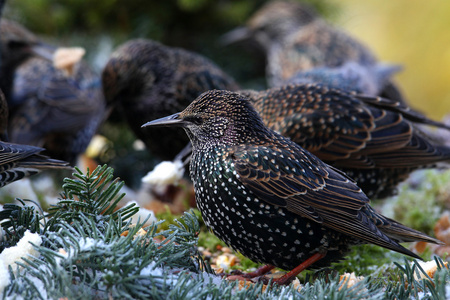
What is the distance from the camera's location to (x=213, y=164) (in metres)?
2.26

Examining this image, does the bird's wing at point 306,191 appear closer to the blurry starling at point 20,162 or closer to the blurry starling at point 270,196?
the blurry starling at point 270,196

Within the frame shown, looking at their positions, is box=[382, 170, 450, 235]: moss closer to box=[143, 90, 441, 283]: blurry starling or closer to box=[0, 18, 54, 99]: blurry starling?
box=[143, 90, 441, 283]: blurry starling

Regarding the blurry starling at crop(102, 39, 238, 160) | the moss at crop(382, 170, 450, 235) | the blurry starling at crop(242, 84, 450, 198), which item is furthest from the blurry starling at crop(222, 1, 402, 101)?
the blurry starling at crop(242, 84, 450, 198)

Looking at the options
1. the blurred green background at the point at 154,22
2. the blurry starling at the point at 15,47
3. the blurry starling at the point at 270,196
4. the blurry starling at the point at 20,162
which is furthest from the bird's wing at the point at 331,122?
the blurry starling at the point at 15,47

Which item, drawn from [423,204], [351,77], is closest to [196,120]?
[423,204]

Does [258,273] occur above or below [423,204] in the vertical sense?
below

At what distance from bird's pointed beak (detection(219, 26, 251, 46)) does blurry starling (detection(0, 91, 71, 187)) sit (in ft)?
10.6

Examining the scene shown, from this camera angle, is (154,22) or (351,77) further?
(154,22)

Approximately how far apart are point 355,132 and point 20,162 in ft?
5.72

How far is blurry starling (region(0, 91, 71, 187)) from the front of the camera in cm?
242

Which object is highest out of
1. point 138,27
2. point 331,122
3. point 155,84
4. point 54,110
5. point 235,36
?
point 235,36

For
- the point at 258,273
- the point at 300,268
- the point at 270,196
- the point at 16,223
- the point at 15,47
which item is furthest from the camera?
the point at 15,47

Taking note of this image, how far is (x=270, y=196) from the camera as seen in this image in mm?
2180

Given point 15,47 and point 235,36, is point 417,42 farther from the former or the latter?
point 15,47
